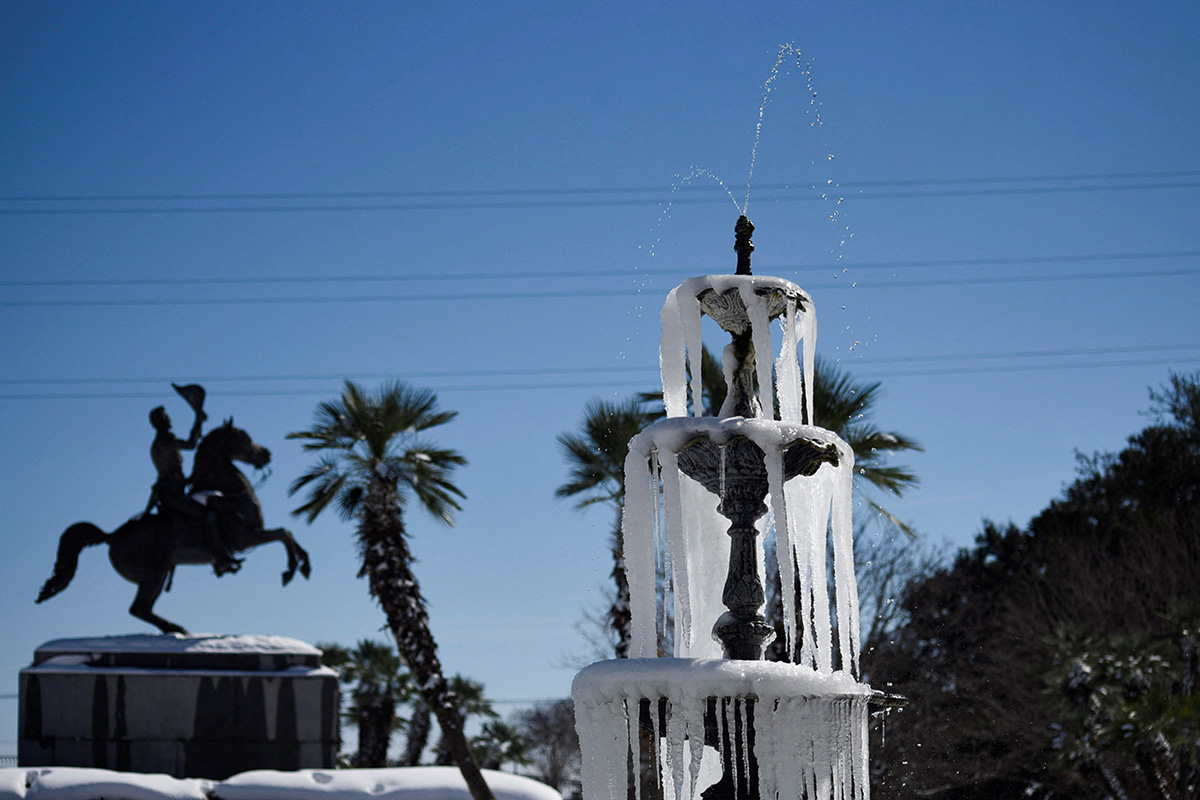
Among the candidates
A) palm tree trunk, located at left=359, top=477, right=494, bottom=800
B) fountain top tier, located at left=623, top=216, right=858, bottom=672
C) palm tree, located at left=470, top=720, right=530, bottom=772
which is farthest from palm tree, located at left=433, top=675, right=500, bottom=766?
fountain top tier, located at left=623, top=216, right=858, bottom=672

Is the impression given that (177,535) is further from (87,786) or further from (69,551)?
(87,786)

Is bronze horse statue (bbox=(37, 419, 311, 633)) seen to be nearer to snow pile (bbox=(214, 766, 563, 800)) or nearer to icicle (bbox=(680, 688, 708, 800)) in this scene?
snow pile (bbox=(214, 766, 563, 800))

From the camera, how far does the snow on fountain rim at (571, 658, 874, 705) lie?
5.58 m

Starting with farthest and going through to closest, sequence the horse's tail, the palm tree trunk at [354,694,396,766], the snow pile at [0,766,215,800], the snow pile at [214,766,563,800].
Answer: the palm tree trunk at [354,694,396,766] → the horse's tail → the snow pile at [214,766,563,800] → the snow pile at [0,766,215,800]

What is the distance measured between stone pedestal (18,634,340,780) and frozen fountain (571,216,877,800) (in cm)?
871

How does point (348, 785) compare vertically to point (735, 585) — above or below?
below

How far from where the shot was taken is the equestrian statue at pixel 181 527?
50.7ft

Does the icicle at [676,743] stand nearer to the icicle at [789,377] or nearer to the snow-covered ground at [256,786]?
the icicle at [789,377]

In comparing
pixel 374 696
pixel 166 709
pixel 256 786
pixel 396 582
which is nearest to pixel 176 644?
pixel 166 709

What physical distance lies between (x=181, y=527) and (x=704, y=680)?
11.3 meters

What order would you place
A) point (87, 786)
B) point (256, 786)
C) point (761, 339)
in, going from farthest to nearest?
point (256, 786) < point (87, 786) < point (761, 339)

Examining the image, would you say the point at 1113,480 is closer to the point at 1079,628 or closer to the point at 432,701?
the point at 1079,628

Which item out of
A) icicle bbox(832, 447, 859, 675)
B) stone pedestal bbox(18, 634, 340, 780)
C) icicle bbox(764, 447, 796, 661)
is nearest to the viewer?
icicle bbox(764, 447, 796, 661)

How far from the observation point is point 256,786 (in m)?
13.2
